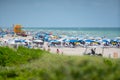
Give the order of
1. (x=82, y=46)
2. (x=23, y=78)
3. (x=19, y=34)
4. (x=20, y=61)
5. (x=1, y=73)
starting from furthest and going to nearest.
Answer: (x=19, y=34) → (x=82, y=46) → (x=20, y=61) → (x=1, y=73) → (x=23, y=78)

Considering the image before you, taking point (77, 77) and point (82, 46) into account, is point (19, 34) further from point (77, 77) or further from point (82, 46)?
point (77, 77)

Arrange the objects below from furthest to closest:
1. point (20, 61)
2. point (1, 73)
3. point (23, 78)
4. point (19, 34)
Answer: point (19, 34)
point (20, 61)
point (1, 73)
point (23, 78)

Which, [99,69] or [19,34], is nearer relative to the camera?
[99,69]

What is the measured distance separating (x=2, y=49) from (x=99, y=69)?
49.2ft

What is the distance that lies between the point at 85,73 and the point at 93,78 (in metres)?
0.17

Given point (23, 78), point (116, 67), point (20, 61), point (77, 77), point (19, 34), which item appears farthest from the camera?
point (19, 34)

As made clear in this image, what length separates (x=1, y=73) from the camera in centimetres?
1435

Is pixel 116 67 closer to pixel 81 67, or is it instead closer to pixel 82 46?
pixel 81 67

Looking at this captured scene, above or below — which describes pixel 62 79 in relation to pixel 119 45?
above

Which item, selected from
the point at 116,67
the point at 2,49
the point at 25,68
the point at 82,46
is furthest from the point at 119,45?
the point at 116,67

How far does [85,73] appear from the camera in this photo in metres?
5.03

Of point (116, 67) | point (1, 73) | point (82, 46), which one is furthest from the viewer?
point (82, 46)

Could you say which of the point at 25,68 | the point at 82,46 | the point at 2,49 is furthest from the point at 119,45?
the point at 25,68

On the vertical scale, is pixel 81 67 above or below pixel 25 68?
above
